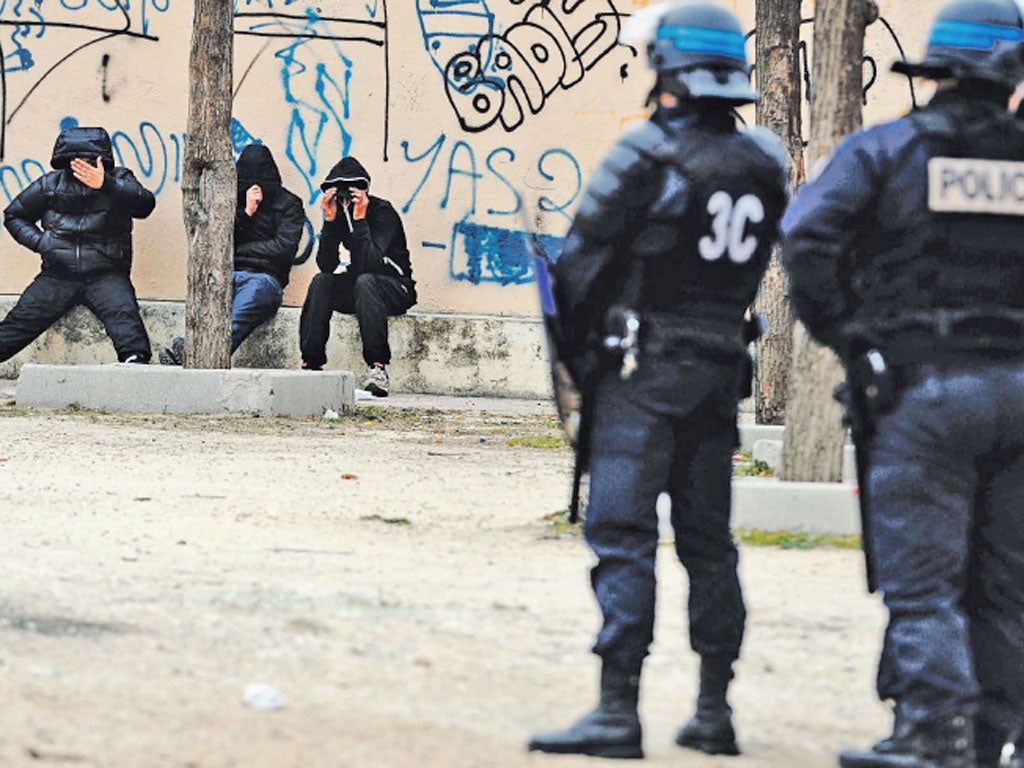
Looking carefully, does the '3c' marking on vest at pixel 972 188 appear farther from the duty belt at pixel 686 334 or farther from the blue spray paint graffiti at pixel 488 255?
the blue spray paint graffiti at pixel 488 255

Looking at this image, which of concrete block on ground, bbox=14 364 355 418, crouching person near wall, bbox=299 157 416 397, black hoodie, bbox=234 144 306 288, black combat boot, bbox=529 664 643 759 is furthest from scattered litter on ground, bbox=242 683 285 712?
black hoodie, bbox=234 144 306 288

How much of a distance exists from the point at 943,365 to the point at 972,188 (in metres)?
0.36

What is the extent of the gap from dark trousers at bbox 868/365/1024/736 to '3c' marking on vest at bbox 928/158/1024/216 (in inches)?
12.7

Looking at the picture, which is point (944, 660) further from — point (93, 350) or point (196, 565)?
point (93, 350)

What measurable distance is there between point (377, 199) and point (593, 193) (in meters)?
10.6

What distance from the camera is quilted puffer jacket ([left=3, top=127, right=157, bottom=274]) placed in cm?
1475

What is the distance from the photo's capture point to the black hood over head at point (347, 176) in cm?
1491

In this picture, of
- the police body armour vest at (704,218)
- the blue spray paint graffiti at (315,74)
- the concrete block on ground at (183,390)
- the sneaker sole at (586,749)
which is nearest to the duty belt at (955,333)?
the police body armour vest at (704,218)

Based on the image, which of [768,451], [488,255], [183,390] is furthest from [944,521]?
[488,255]

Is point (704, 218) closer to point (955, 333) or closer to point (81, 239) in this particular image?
point (955, 333)

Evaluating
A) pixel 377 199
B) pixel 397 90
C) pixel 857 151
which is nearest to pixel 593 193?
pixel 857 151

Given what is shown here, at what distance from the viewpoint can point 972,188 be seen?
4.17m

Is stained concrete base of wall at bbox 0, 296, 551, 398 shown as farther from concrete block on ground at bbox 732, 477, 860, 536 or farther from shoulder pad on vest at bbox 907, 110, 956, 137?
shoulder pad on vest at bbox 907, 110, 956, 137

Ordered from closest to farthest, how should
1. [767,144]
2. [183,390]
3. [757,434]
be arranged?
[767,144] < [757,434] < [183,390]
